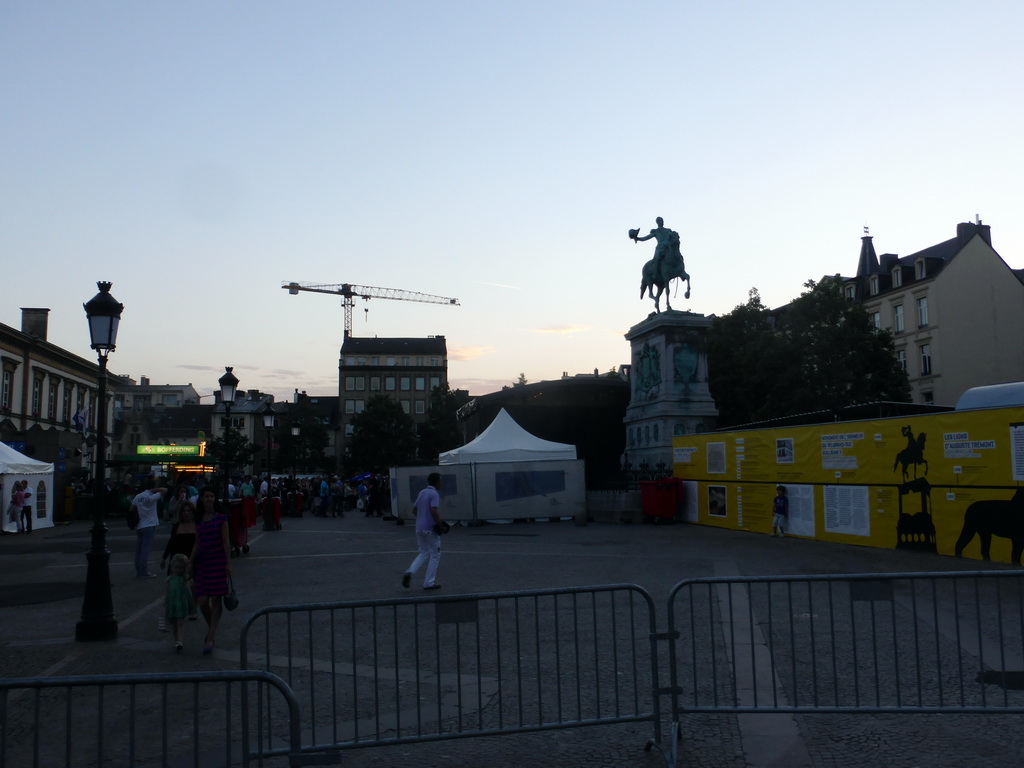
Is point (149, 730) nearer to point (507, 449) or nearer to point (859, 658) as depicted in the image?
point (859, 658)

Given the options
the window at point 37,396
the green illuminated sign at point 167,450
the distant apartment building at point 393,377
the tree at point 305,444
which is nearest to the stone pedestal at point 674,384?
the green illuminated sign at point 167,450

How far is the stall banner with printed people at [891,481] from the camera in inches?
590

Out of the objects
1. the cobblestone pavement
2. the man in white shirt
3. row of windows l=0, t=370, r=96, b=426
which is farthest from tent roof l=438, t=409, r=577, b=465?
row of windows l=0, t=370, r=96, b=426

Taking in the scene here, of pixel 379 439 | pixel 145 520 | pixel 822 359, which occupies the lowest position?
pixel 145 520

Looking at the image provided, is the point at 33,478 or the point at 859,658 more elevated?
the point at 33,478

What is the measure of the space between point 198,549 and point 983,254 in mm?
60832

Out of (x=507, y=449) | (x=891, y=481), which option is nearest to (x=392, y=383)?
(x=507, y=449)

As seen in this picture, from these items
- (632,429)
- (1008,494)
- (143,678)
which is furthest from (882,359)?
(143,678)

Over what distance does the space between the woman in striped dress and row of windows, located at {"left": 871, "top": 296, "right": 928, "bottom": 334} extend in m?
53.6

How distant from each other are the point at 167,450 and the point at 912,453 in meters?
45.8

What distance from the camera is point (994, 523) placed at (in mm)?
15031

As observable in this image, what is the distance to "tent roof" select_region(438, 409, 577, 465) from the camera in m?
27.9

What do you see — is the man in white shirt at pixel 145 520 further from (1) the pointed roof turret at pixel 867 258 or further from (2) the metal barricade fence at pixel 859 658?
(1) the pointed roof turret at pixel 867 258

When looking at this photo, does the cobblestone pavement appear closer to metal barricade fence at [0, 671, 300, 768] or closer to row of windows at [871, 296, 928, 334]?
metal barricade fence at [0, 671, 300, 768]
